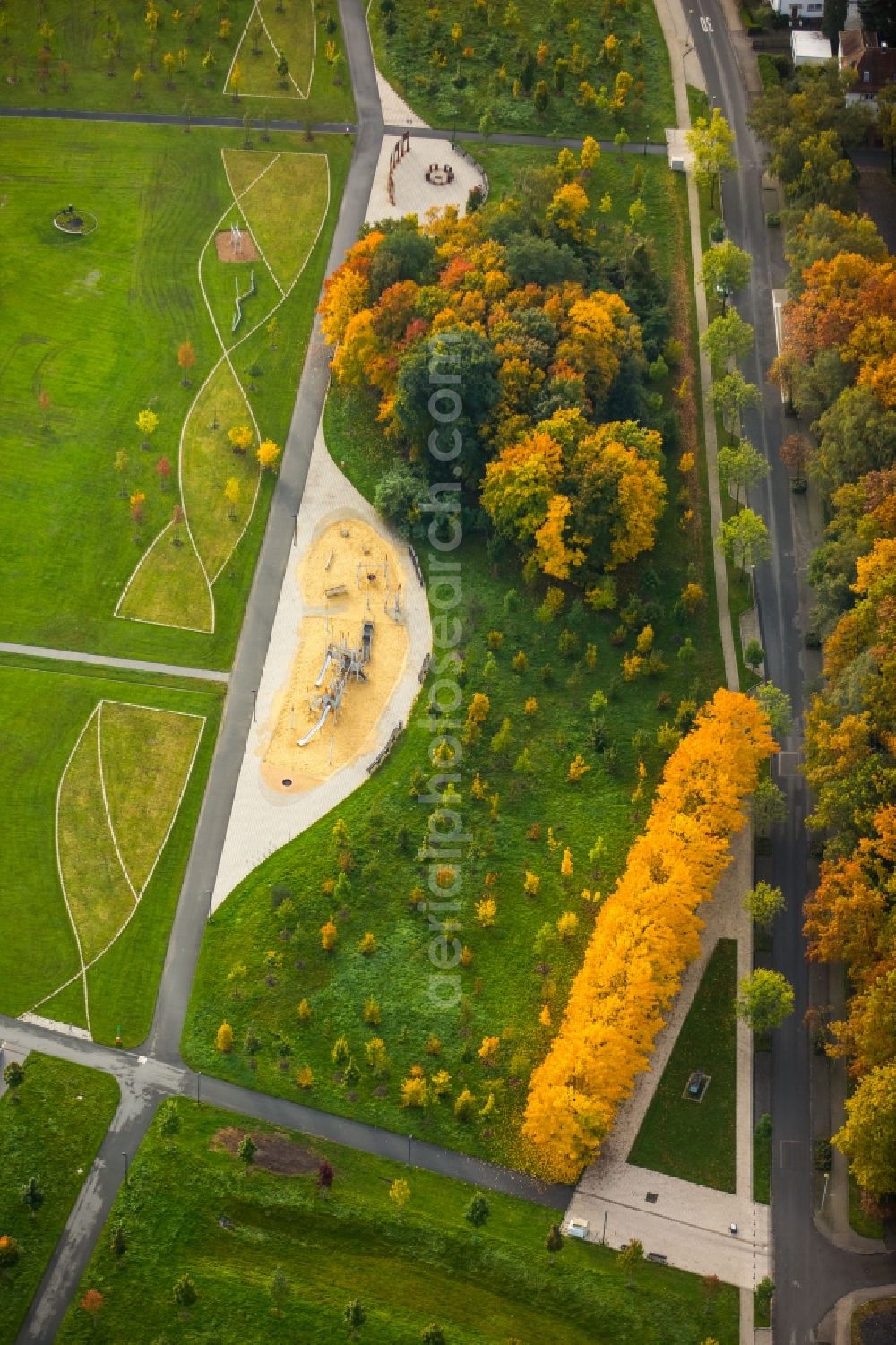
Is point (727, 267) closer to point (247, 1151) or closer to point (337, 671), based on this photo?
point (337, 671)

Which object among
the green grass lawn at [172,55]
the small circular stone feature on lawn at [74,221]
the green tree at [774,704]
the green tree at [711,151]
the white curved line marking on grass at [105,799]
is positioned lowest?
the white curved line marking on grass at [105,799]

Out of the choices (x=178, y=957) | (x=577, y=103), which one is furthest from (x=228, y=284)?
(x=178, y=957)

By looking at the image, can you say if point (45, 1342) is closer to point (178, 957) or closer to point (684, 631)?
point (178, 957)

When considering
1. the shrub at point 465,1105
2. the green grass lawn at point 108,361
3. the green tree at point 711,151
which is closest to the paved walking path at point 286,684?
the green grass lawn at point 108,361

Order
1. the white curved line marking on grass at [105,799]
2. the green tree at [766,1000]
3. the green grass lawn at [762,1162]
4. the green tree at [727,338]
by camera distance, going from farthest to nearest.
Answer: the green tree at [727,338] < the white curved line marking on grass at [105,799] < the green tree at [766,1000] < the green grass lawn at [762,1162]

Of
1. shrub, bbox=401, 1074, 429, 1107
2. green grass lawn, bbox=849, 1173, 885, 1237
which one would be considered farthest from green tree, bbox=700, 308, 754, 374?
green grass lawn, bbox=849, 1173, 885, 1237

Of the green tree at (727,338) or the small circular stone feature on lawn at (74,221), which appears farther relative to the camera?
the small circular stone feature on lawn at (74,221)

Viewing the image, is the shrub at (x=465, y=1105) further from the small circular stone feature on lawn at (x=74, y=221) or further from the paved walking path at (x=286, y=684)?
the small circular stone feature on lawn at (x=74, y=221)
